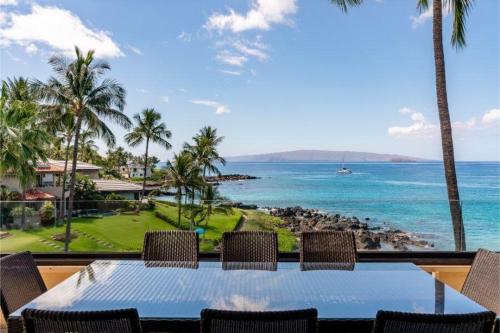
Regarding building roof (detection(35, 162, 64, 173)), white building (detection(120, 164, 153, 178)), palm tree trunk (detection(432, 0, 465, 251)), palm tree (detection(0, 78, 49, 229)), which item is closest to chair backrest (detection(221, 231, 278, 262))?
palm tree trunk (detection(432, 0, 465, 251))

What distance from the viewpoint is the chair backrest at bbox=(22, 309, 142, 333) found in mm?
1482

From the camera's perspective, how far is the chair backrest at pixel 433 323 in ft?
4.83

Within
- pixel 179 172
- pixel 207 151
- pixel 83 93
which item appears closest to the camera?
pixel 83 93

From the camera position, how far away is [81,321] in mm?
1490

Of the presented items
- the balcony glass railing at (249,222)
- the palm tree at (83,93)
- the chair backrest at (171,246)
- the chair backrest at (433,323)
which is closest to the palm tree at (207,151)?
the palm tree at (83,93)

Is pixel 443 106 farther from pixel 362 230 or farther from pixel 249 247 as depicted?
pixel 249 247

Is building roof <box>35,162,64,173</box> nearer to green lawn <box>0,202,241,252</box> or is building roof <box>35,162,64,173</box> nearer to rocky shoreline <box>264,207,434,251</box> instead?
green lawn <box>0,202,241,252</box>

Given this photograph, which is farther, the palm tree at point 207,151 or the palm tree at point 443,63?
the palm tree at point 207,151

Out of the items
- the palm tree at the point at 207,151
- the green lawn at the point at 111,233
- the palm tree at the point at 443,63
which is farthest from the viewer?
the palm tree at the point at 207,151

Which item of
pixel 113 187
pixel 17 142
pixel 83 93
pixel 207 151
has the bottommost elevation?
pixel 113 187

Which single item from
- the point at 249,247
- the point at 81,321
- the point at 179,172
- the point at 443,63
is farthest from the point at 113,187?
the point at 81,321

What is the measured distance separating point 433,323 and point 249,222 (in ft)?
11.1

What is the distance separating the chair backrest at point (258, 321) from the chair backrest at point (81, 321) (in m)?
0.28

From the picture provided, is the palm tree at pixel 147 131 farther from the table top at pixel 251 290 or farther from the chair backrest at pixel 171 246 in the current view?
the table top at pixel 251 290
